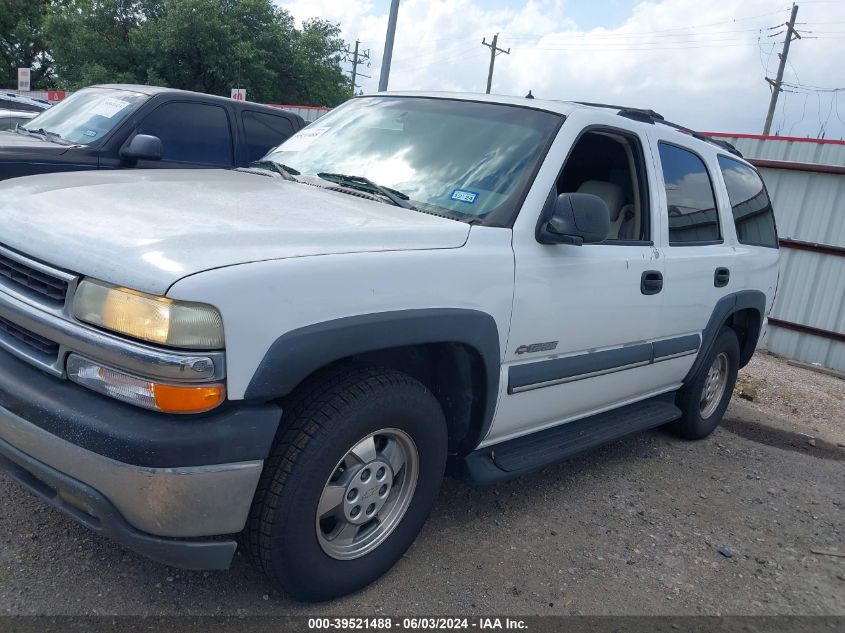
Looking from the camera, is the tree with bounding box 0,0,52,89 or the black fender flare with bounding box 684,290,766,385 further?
the tree with bounding box 0,0,52,89

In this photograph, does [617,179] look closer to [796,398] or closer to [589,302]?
[589,302]

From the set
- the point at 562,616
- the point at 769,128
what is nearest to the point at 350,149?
the point at 562,616

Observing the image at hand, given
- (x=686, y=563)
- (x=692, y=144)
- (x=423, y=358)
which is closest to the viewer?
(x=423, y=358)

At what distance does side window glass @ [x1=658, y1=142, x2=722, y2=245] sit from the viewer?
4223 mm

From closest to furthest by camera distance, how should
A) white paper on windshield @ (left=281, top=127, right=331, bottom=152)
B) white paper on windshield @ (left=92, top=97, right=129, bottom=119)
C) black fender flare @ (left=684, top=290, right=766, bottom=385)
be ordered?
white paper on windshield @ (left=281, top=127, right=331, bottom=152)
black fender flare @ (left=684, top=290, right=766, bottom=385)
white paper on windshield @ (left=92, top=97, right=129, bottom=119)

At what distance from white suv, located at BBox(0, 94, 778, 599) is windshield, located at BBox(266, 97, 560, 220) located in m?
0.01

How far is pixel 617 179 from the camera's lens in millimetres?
4172

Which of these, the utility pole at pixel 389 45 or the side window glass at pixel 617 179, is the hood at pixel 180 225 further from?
the utility pole at pixel 389 45

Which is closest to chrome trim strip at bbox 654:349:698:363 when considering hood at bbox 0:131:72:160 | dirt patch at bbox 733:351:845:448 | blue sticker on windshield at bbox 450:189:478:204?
blue sticker on windshield at bbox 450:189:478:204

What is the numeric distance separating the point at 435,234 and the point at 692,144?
247cm

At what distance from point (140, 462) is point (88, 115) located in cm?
526

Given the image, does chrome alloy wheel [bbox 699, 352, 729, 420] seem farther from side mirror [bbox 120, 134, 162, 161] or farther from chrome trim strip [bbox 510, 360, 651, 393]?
side mirror [bbox 120, 134, 162, 161]

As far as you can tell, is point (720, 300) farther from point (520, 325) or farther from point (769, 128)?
point (769, 128)

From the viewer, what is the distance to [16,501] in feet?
10.5
